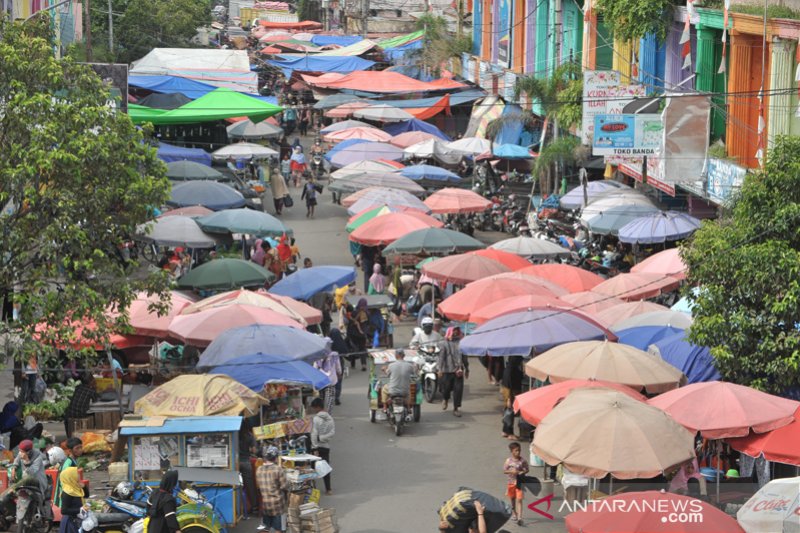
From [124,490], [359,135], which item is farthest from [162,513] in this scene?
[359,135]

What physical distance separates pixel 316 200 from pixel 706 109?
1567 centimetres

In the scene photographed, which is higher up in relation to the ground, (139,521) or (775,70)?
(775,70)

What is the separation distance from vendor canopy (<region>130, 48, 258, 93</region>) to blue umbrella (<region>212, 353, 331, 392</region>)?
2794 centimetres

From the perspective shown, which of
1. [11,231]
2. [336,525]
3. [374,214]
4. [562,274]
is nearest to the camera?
Answer: [336,525]

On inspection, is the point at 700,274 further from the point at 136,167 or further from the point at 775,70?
the point at 775,70

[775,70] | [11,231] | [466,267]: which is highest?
[775,70]

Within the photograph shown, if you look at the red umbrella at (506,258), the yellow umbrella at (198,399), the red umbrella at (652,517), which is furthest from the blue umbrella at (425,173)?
the red umbrella at (652,517)

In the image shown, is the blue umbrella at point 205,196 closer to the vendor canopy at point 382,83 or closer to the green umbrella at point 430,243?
the green umbrella at point 430,243

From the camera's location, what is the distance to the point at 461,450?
1791 cm

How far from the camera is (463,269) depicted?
2350cm

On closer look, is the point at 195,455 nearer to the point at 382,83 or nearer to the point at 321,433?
the point at 321,433

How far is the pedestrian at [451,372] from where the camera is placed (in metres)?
19.6

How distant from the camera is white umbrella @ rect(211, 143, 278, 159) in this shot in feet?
123

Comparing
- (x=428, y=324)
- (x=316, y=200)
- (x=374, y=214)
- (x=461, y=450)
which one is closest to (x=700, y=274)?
(x=461, y=450)
